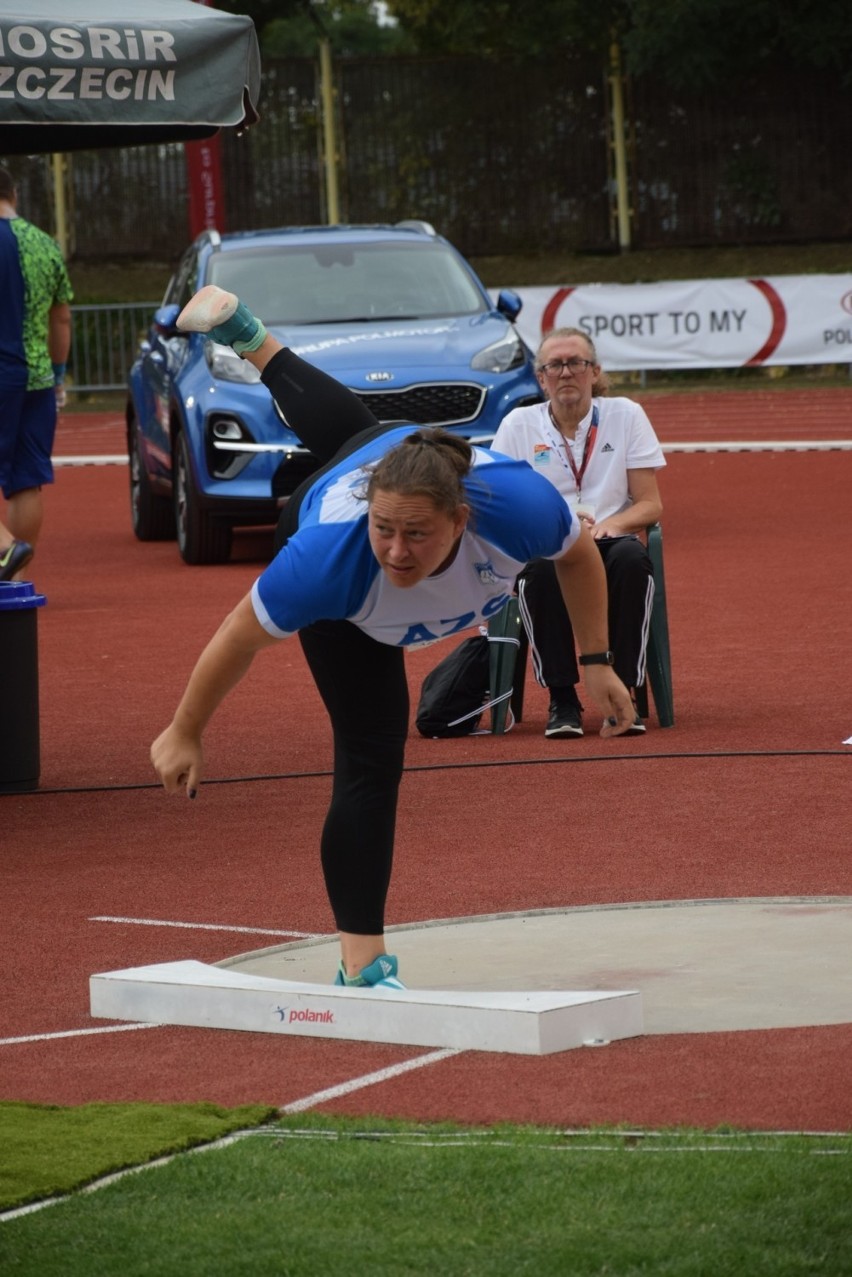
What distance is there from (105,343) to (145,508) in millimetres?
13930

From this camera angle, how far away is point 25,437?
12.2 metres

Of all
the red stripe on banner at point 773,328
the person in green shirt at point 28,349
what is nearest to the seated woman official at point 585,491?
the person in green shirt at point 28,349

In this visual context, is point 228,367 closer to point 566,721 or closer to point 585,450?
point 585,450

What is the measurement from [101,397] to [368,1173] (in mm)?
28194

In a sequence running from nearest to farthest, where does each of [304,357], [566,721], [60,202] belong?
[566,721]
[304,357]
[60,202]

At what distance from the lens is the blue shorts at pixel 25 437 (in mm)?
12039

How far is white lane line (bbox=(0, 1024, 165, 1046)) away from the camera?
564cm

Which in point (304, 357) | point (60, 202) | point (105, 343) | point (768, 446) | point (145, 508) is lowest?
point (768, 446)

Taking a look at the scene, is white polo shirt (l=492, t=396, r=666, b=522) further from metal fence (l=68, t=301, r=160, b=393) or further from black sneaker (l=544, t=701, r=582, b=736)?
metal fence (l=68, t=301, r=160, b=393)

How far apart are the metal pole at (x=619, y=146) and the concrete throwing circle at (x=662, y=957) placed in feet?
105

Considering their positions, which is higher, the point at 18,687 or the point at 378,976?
the point at 18,687

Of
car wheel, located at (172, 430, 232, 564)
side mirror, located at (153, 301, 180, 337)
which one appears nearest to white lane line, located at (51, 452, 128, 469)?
car wheel, located at (172, 430, 232, 564)

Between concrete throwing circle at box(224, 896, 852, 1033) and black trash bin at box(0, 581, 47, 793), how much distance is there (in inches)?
99.0

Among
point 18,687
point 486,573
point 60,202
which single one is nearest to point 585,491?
point 18,687
